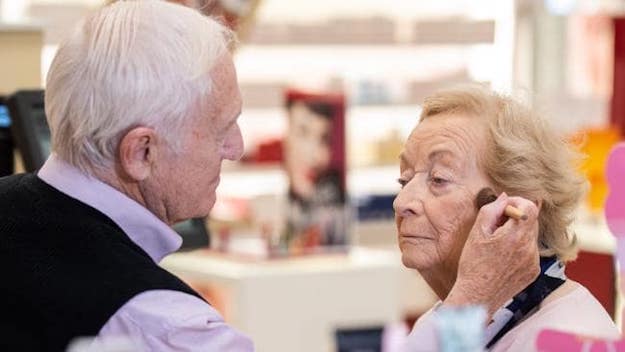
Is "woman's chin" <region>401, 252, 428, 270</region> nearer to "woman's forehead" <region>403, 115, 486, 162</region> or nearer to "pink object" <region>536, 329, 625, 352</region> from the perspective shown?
"woman's forehead" <region>403, 115, 486, 162</region>

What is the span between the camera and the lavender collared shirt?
72.2 inches

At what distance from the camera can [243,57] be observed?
28.8ft

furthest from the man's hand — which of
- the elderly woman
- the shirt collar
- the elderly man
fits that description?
the shirt collar

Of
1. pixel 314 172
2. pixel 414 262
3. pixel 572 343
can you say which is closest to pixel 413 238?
pixel 414 262

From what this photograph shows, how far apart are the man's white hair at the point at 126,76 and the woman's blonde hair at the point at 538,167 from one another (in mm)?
611

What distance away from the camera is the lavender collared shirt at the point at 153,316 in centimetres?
183

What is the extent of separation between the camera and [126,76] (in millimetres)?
1897

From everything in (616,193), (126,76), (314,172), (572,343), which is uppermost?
(126,76)

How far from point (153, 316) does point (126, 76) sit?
34cm

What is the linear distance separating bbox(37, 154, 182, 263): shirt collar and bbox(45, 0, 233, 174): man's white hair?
0.08ft

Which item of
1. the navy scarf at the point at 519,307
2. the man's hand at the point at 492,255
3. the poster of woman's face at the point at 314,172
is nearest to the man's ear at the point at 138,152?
the man's hand at the point at 492,255

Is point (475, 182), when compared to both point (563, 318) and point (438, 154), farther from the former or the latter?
point (563, 318)

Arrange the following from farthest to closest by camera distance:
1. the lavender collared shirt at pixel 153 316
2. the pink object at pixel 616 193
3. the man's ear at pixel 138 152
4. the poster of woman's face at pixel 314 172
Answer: the poster of woman's face at pixel 314 172, the man's ear at pixel 138 152, the lavender collared shirt at pixel 153 316, the pink object at pixel 616 193

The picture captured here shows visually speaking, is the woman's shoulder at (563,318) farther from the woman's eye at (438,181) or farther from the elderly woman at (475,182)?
the woman's eye at (438,181)
